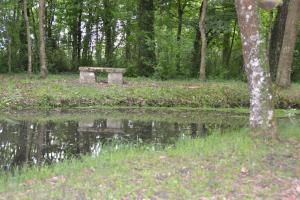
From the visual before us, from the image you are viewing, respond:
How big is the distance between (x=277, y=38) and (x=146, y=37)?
20.2ft

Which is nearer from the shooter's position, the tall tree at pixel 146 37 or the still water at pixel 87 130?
the still water at pixel 87 130

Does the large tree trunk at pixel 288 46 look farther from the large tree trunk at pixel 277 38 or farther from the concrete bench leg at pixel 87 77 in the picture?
the concrete bench leg at pixel 87 77

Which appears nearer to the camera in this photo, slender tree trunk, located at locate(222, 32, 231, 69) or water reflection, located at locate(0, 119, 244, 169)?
water reflection, located at locate(0, 119, 244, 169)

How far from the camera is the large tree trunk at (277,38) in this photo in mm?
17941

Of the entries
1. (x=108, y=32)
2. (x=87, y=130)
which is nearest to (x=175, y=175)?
(x=87, y=130)

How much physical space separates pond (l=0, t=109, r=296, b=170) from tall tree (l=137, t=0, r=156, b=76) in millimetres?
7636

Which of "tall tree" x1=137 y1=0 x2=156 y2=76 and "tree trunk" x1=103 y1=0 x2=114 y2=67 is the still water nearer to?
"tall tree" x1=137 y1=0 x2=156 y2=76

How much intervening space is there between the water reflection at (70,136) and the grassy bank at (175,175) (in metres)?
1.10

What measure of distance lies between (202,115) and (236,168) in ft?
22.0

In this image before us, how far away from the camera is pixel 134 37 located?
23578 mm

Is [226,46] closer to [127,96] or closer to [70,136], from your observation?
[127,96]

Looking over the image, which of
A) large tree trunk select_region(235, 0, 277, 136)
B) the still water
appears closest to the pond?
the still water

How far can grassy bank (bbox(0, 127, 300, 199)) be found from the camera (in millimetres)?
6020

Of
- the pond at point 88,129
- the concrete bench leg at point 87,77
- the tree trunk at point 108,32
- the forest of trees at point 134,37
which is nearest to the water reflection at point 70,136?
the pond at point 88,129
